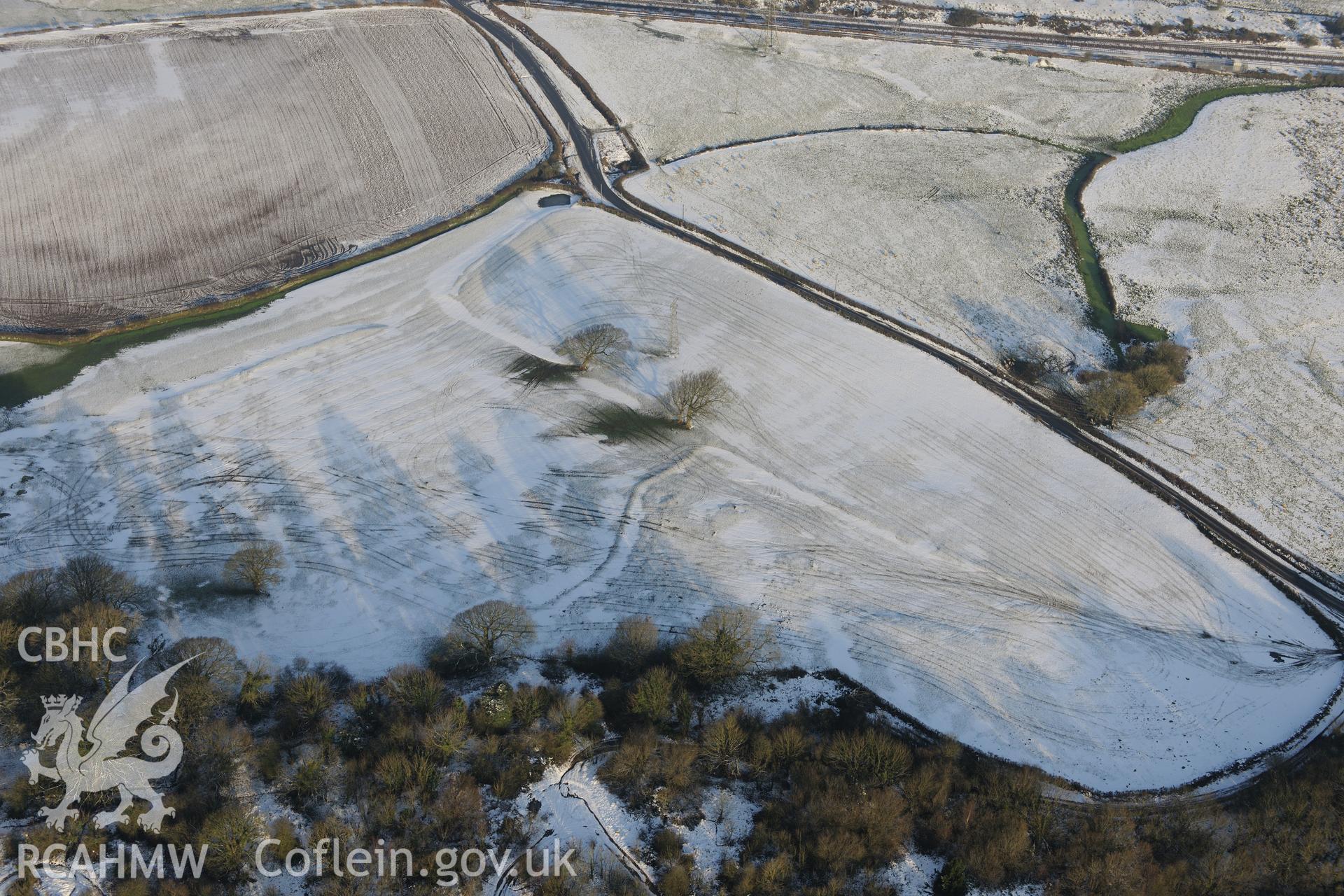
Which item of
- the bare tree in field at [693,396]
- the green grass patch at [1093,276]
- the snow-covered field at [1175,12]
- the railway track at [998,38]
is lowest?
the bare tree in field at [693,396]

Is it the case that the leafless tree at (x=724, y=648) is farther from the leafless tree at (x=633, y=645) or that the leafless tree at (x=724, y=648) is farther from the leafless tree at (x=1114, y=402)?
the leafless tree at (x=1114, y=402)

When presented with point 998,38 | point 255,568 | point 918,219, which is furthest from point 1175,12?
point 255,568

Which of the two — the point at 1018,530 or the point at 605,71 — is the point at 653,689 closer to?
the point at 1018,530

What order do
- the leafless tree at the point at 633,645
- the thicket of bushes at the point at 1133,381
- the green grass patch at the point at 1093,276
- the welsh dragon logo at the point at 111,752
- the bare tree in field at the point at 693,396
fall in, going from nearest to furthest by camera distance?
the welsh dragon logo at the point at 111,752
the leafless tree at the point at 633,645
the bare tree in field at the point at 693,396
the thicket of bushes at the point at 1133,381
the green grass patch at the point at 1093,276

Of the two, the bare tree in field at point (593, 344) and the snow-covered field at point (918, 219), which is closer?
the bare tree in field at point (593, 344)

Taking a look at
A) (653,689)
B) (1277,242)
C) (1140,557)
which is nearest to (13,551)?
(653,689)

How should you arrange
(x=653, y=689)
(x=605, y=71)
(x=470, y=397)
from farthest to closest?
(x=605, y=71)
(x=470, y=397)
(x=653, y=689)

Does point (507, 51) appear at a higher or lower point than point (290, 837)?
higher

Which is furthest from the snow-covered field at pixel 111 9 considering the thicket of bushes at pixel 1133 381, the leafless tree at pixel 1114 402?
the leafless tree at pixel 1114 402
